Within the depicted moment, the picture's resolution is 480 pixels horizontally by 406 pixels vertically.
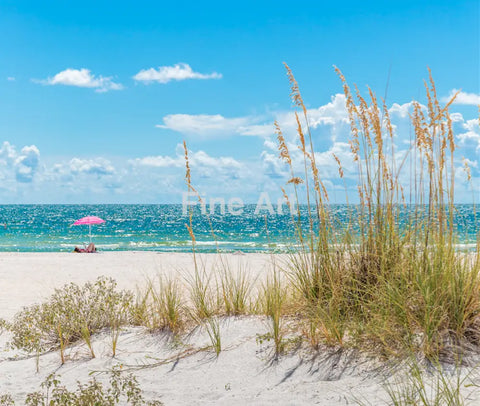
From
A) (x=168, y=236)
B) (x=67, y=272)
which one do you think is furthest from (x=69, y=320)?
(x=168, y=236)

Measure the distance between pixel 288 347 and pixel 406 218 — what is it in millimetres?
1725

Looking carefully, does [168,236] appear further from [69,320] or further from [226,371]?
[226,371]

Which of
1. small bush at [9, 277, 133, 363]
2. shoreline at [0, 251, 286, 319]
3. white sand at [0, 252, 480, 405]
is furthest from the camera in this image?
shoreline at [0, 251, 286, 319]

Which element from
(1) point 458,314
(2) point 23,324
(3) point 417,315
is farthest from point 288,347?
(2) point 23,324

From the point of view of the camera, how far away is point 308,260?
4730 millimetres

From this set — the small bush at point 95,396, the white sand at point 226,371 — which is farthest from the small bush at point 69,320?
the small bush at point 95,396

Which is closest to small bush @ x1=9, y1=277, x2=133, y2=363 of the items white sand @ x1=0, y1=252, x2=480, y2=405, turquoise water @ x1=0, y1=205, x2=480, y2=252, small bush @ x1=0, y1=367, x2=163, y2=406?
white sand @ x1=0, y1=252, x2=480, y2=405

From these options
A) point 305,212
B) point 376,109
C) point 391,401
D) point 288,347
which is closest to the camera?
point 391,401

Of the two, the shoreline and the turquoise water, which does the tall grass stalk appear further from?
the shoreline

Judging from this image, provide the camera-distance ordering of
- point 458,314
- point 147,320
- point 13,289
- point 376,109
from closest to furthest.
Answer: point 458,314, point 376,109, point 147,320, point 13,289

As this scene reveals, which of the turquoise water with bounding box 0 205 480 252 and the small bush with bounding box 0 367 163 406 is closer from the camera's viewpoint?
the small bush with bounding box 0 367 163 406

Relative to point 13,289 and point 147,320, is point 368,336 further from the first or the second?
point 13,289

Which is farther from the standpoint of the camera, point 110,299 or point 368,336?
point 110,299

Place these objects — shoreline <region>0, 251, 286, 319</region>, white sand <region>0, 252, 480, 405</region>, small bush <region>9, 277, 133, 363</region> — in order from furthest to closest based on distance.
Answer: shoreline <region>0, 251, 286, 319</region>
small bush <region>9, 277, 133, 363</region>
white sand <region>0, 252, 480, 405</region>
